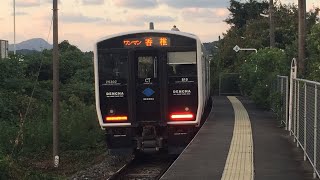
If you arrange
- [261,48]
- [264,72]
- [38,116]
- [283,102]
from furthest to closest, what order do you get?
[261,48], [264,72], [38,116], [283,102]

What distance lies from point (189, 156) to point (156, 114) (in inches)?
96.5

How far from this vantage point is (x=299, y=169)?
9.72 m

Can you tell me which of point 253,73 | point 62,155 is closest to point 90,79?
point 253,73

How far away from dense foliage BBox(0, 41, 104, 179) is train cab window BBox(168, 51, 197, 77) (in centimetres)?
431

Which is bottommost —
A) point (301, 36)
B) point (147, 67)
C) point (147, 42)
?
point (147, 67)

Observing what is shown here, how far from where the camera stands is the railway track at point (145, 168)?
12633mm

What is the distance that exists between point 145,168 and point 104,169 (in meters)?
1.08

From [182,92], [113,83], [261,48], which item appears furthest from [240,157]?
[261,48]

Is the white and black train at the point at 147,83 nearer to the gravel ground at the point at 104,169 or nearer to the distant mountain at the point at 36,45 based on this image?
the gravel ground at the point at 104,169

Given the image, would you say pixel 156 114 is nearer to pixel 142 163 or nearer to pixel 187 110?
pixel 187 110

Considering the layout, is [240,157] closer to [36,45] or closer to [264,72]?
[264,72]

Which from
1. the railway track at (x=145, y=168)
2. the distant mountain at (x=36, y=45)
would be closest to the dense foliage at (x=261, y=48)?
the railway track at (x=145, y=168)

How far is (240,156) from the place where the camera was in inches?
432

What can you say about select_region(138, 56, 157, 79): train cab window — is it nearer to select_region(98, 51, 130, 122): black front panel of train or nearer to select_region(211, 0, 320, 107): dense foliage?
select_region(98, 51, 130, 122): black front panel of train
